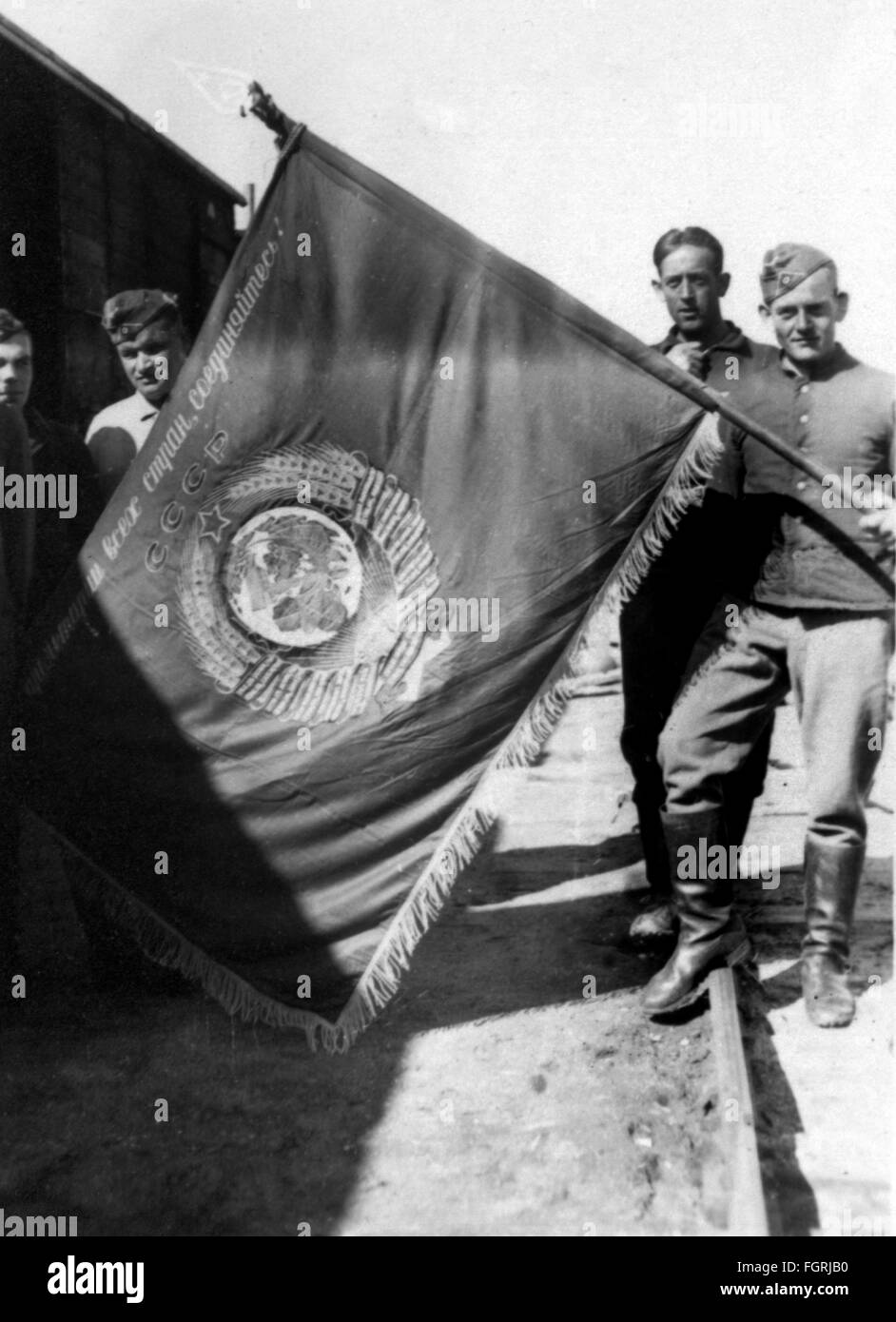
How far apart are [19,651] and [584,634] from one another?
5.45ft

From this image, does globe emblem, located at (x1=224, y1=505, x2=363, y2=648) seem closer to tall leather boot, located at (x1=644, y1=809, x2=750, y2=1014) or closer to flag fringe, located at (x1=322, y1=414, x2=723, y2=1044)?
flag fringe, located at (x1=322, y1=414, x2=723, y2=1044)

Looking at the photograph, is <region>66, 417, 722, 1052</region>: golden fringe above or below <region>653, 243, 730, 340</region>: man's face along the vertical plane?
below

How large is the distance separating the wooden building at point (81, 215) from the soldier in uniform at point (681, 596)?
1.75 metres

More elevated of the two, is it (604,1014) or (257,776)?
(257,776)

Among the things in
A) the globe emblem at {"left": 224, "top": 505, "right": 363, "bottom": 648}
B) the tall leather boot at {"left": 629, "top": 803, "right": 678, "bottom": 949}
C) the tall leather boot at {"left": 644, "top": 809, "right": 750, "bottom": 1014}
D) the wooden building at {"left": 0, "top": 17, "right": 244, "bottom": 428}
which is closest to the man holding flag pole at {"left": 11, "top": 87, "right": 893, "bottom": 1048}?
the globe emblem at {"left": 224, "top": 505, "right": 363, "bottom": 648}

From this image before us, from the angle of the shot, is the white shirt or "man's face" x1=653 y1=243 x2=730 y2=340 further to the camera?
the white shirt

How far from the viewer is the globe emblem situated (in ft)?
10.3

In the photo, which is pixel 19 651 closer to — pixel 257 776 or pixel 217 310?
pixel 257 776

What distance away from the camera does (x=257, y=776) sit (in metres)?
3.17

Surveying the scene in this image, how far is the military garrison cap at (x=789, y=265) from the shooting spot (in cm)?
305

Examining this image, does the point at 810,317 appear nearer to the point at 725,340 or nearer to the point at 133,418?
the point at 725,340

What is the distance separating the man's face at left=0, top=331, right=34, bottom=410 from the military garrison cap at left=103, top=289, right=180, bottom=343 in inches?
11.0

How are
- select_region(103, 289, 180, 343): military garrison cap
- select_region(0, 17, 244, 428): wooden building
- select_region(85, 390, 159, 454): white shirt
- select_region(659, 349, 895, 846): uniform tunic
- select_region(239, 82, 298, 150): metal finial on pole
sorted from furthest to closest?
select_region(0, 17, 244, 428): wooden building < select_region(85, 390, 159, 454): white shirt < select_region(103, 289, 180, 343): military garrison cap < select_region(659, 349, 895, 846): uniform tunic < select_region(239, 82, 298, 150): metal finial on pole
